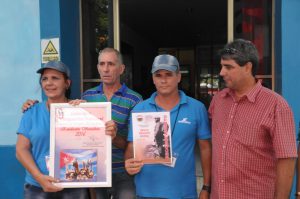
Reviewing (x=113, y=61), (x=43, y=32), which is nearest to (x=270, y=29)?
(x=113, y=61)

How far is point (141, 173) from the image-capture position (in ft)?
8.38

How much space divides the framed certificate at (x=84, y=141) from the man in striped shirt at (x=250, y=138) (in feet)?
2.63

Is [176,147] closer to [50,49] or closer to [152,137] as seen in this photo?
[152,137]

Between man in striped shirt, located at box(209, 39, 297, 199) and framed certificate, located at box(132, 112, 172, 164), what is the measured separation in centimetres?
34

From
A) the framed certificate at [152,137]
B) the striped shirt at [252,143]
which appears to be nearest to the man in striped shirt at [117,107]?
the framed certificate at [152,137]

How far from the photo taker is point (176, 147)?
2.47 m

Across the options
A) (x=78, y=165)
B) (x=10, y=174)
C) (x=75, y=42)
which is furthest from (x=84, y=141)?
(x=10, y=174)

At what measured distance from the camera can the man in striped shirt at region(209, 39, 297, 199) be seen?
2.07 meters

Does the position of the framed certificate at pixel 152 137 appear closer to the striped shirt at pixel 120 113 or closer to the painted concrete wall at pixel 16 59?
the striped shirt at pixel 120 113

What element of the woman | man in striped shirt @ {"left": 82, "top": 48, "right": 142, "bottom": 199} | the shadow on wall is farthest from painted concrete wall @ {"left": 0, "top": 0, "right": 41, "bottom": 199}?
the woman

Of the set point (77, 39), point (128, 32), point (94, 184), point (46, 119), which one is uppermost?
point (128, 32)

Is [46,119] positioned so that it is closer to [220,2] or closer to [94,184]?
[94,184]

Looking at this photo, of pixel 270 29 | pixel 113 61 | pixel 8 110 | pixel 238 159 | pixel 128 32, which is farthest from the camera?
pixel 128 32

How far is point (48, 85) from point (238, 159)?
1448 mm
